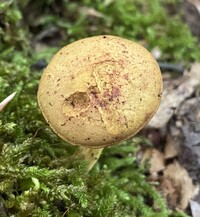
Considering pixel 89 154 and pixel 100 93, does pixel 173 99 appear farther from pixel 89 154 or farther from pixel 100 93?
pixel 100 93

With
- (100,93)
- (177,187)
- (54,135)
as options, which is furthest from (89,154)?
(177,187)

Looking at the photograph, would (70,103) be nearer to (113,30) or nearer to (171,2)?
(113,30)

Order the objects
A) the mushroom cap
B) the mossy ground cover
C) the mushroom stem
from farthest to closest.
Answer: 1. the mushroom stem
2. the mossy ground cover
3. the mushroom cap

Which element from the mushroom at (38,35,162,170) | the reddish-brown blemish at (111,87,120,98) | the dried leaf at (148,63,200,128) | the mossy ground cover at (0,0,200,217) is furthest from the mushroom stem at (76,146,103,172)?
the dried leaf at (148,63,200,128)

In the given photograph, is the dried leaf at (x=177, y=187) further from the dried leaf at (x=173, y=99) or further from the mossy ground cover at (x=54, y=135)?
the dried leaf at (x=173, y=99)

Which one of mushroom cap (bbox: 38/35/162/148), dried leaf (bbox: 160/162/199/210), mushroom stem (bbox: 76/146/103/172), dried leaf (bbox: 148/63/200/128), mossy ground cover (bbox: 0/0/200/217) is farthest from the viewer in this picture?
dried leaf (bbox: 148/63/200/128)

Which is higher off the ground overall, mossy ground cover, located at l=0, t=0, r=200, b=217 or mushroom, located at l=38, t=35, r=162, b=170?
mushroom, located at l=38, t=35, r=162, b=170

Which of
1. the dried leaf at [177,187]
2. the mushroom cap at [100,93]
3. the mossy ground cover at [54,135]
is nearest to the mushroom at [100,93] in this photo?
the mushroom cap at [100,93]

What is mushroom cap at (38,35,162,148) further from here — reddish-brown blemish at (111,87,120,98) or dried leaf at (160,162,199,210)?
dried leaf at (160,162,199,210)
